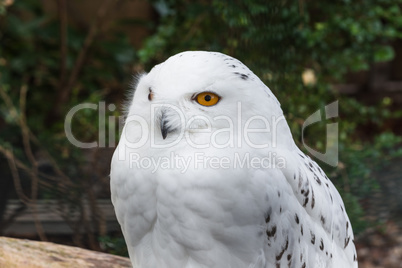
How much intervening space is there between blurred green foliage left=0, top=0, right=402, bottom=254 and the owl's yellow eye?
865mm

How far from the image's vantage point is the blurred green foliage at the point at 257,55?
2416 mm

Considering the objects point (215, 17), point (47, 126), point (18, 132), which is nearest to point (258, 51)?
point (215, 17)

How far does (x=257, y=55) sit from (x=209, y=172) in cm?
111

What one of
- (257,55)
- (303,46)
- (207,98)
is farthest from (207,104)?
(303,46)

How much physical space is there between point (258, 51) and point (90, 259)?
1110mm

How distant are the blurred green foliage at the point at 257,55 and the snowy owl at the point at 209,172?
803 millimetres

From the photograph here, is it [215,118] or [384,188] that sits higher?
[215,118]

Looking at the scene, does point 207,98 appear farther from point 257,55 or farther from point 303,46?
point 303,46

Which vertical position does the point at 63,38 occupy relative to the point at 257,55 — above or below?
above

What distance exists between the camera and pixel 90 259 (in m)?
1.86

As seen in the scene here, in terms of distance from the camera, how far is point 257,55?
228 cm

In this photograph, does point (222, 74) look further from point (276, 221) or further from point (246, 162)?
point (276, 221)

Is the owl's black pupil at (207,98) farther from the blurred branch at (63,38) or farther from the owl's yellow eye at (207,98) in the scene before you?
the blurred branch at (63,38)

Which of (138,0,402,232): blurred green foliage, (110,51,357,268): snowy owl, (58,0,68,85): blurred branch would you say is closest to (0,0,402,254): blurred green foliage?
(138,0,402,232): blurred green foliage
